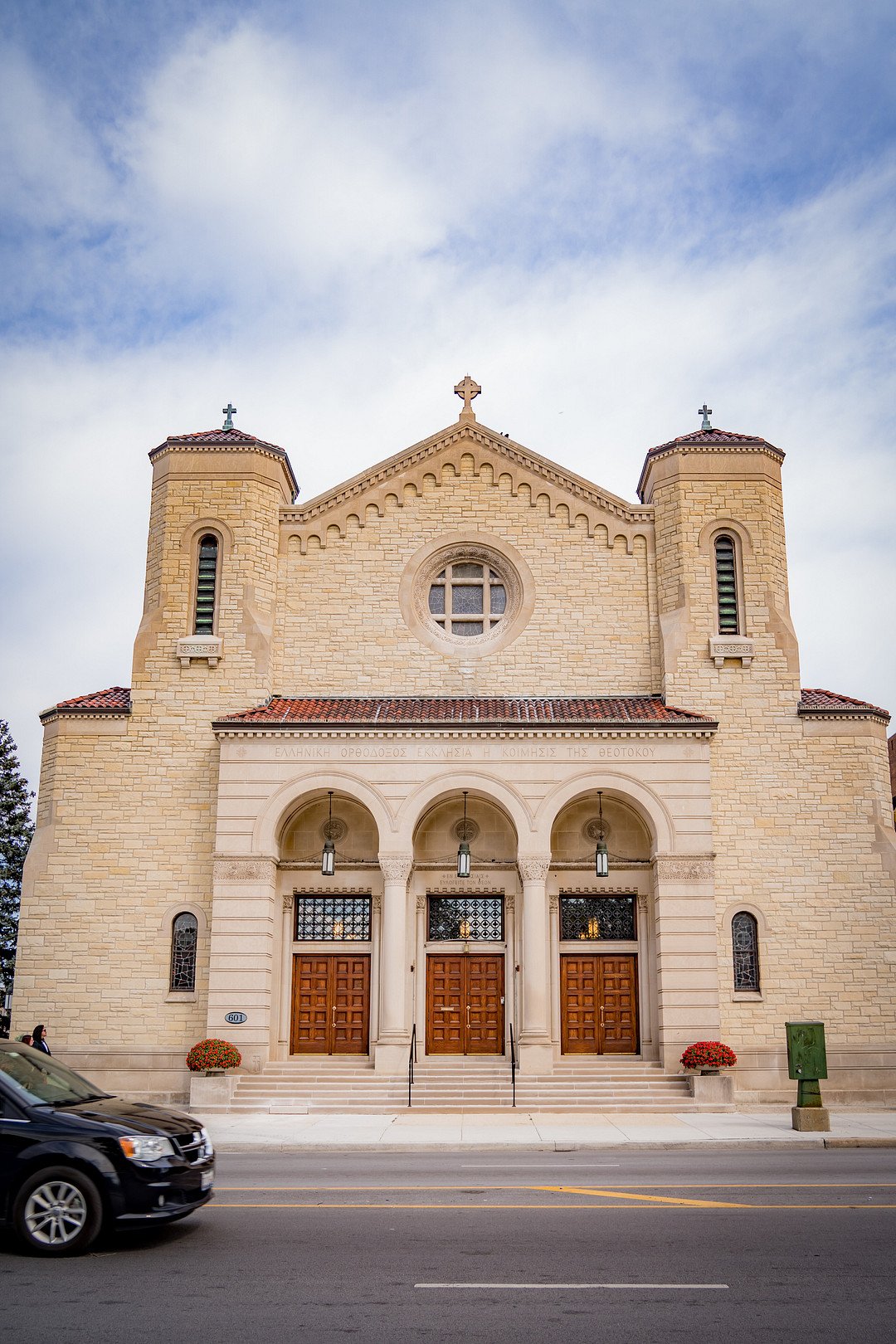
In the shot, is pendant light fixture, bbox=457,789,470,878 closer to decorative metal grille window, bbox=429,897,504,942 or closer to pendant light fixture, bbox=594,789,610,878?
decorative metal grille window, bbox=429,897,504,942

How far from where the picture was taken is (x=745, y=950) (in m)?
25.0

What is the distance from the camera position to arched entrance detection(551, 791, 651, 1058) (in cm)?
2541

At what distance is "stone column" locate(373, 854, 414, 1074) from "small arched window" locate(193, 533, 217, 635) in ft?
22.7

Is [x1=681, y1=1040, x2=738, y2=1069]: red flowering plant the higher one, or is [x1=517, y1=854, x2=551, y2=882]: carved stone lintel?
[x1=517, y1=854, x2=551, y2=882]: carved stone lintel

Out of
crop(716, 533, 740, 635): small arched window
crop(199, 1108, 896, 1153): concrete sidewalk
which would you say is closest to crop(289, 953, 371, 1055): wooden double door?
crop(199, 1108, 896, 1153): concrete sidewalk

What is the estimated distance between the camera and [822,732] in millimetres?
26031

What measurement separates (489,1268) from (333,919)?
56.4ft

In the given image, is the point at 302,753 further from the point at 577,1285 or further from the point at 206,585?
the point at 577,1285

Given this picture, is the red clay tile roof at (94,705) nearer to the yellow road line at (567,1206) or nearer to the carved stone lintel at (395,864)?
the carved stone lintel at (395,864)

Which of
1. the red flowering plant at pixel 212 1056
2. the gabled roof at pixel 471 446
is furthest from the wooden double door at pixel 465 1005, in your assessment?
the gabled roof at pixel 471 446

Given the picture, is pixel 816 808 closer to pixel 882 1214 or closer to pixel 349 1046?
pixel 349 1046

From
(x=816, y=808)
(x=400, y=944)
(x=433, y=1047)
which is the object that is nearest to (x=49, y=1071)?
(x=400, y=944)

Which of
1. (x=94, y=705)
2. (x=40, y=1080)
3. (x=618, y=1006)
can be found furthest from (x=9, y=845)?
(x=40, y=1080)

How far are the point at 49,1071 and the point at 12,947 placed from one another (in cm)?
3288
